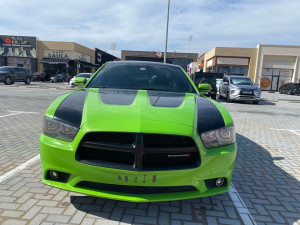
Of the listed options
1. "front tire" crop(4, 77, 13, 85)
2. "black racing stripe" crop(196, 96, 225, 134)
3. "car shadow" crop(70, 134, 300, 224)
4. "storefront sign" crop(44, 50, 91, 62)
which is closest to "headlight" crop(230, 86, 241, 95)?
"car shadow" crop(70, 134, 300, 224)

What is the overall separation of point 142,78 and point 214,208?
2.12m

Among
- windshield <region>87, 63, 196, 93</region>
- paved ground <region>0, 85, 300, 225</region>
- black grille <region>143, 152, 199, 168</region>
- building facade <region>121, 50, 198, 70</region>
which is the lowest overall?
paved ground <region>0, 85, 300, 225</region>

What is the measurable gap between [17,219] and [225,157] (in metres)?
2.06

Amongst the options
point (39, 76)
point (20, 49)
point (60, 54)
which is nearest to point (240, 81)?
point (39, 76)

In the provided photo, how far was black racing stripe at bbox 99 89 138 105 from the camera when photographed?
2490mm

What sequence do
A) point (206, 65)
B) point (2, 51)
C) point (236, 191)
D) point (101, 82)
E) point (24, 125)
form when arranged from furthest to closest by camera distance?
point (206, 65)
point (2, 51)
point (24, 125)
point (101, 82)
point (236, 191)

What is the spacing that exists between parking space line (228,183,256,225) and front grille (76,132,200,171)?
0.90 metres

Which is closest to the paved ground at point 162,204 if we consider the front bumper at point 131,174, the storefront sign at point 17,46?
the front bumper at point 131,174

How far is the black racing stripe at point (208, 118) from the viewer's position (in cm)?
218

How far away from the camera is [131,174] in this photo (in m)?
1.94

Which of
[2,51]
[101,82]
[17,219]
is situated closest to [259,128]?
[101,82]

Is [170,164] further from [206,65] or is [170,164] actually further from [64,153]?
[206,65]

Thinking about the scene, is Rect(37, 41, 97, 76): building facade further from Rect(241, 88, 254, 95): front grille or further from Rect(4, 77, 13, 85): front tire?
Rect(241, 88, 254, 95): front grille

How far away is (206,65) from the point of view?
44.1 metres
